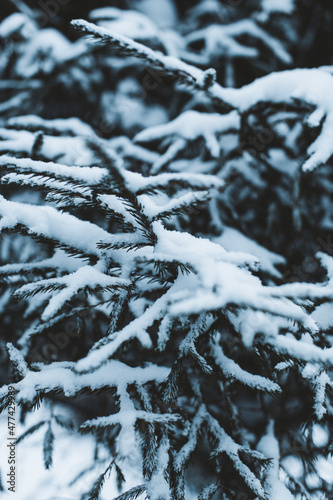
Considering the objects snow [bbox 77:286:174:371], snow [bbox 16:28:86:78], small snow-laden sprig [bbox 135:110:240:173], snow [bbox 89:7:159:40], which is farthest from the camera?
snow [bbox 16:28:86:78]

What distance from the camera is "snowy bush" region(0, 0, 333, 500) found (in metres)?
1.08

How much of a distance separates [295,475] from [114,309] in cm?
151

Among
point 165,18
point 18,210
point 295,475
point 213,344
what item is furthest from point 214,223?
point 165,18

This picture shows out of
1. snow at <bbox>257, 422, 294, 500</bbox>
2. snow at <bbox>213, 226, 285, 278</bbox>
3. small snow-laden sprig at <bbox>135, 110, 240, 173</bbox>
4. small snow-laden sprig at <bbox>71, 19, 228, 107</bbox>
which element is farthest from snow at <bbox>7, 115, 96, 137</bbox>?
snow at <bbox>257, 422, 294, 500</bbox>

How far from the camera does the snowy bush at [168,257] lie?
1075mm

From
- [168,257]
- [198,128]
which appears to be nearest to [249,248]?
[198,128]

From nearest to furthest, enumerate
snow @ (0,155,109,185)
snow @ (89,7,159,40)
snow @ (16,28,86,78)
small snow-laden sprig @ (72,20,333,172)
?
snow @ (0,155,109,185) → small snow-laden sprig @ (72,20,333,172) → snow @ (89,7,159,40) → snow @ (16,28,86,78)

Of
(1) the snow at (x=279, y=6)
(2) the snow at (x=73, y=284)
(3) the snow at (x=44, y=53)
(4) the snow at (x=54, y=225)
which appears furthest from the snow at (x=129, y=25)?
(2) the snow at (x=73, y=284)

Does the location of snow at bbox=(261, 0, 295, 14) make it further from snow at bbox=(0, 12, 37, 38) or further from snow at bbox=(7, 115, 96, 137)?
snow at bbox=(0, 12, 37, 38)

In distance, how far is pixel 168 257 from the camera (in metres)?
1.01

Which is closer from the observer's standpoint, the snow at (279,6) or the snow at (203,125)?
the snow at (203,125)

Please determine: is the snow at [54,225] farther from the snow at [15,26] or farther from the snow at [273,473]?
the snow at [15,26]

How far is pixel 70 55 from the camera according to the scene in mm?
2699

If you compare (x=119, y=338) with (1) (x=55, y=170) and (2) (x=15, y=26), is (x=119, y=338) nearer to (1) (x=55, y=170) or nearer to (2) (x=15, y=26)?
(1) (x=55, y=170)
